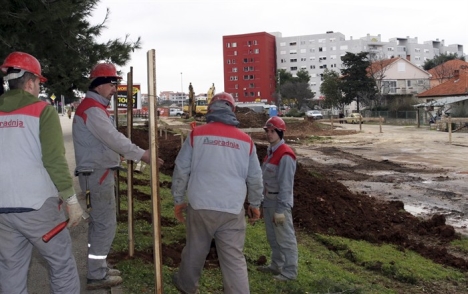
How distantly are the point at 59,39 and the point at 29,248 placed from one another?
18.0 feet

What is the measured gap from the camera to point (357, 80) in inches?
2808

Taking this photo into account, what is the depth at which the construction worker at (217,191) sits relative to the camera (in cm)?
441

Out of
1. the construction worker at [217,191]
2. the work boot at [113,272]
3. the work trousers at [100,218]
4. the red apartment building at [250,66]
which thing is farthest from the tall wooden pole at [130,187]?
the red apartment building at [250,66]

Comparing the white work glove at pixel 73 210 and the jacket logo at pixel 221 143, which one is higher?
the jacket logo at pixel 221 143

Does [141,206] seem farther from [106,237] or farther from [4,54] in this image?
[106,237]

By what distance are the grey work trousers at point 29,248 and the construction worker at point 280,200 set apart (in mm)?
2637

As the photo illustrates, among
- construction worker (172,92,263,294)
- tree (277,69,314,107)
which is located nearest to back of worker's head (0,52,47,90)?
construction worker (172,92,263,294)

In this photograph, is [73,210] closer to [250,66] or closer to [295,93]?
[295,93]

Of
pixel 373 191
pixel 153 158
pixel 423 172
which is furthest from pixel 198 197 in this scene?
pixel 423 172

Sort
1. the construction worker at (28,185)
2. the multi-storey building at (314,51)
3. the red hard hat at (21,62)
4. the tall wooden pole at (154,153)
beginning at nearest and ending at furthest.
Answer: the construction worker at (28,185) → the red hard hat at (21,62) → the tall wooden pole at (154,153) → the multi-storey building at (314,51)

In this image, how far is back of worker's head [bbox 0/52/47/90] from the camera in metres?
3.83

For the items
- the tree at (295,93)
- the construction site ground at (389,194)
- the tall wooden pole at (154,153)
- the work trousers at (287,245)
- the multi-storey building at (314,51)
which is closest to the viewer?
the tall wooden pole at (154,153)

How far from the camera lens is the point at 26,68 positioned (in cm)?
385

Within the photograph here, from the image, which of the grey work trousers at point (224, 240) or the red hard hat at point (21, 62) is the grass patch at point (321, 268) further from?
the red hard hat at point (21, 62)
